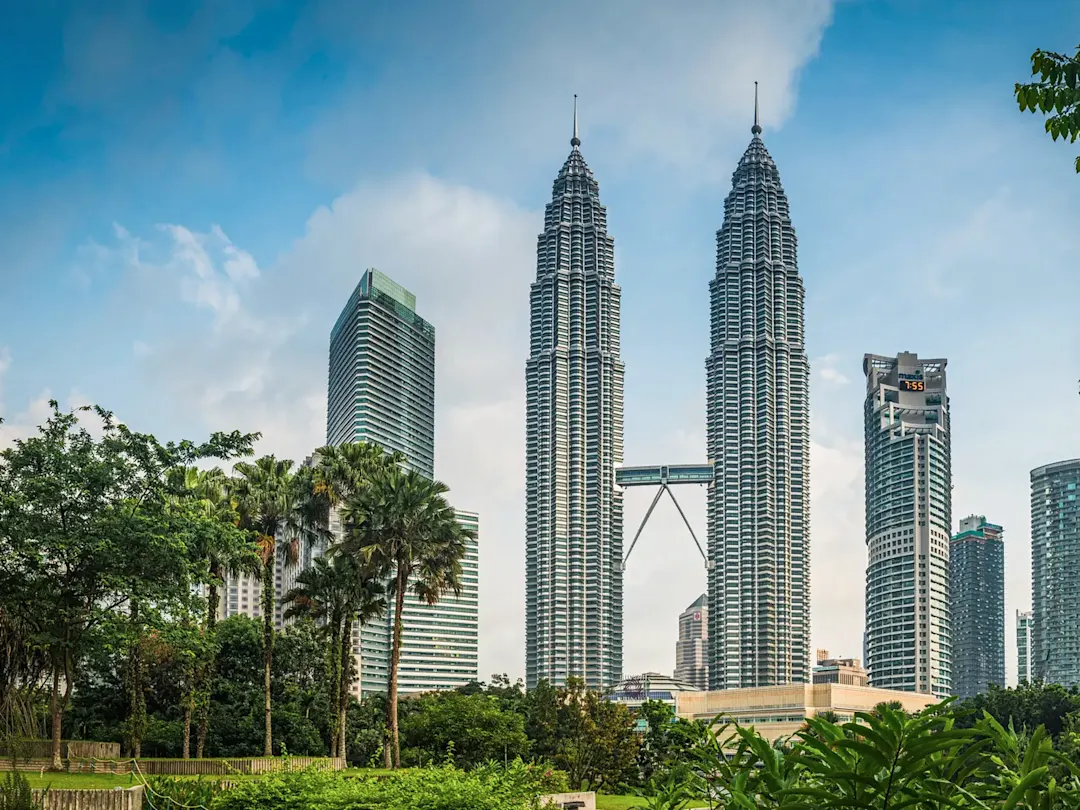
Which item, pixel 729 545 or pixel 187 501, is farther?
pixel 729 545

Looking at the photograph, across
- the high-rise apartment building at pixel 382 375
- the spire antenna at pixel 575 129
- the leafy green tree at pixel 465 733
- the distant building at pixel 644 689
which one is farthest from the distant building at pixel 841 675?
the leafy green tree at pixel 465 733

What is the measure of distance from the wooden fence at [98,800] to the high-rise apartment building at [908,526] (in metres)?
134

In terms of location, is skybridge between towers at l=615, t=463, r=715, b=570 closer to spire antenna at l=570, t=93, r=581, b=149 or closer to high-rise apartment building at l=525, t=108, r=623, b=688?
high-rise apartment building at l=525, t=108, r=623, b=688

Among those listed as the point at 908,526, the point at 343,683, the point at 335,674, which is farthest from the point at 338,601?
the point at 908,526

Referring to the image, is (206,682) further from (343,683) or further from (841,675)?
(841,675)

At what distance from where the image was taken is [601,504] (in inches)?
5738

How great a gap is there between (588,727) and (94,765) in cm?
1783

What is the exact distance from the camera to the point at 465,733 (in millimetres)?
39688

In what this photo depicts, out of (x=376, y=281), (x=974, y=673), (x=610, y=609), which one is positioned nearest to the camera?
(x=610, y=609)

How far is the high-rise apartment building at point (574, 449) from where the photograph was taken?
144000 mm

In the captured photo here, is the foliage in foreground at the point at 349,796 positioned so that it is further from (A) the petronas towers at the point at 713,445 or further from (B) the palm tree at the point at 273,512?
(A) the petronas towers at the point at 713,445

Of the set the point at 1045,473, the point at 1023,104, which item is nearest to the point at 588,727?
the point at 1023,104

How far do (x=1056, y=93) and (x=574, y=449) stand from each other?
14248cm

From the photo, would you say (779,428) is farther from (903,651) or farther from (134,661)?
(134,661)
